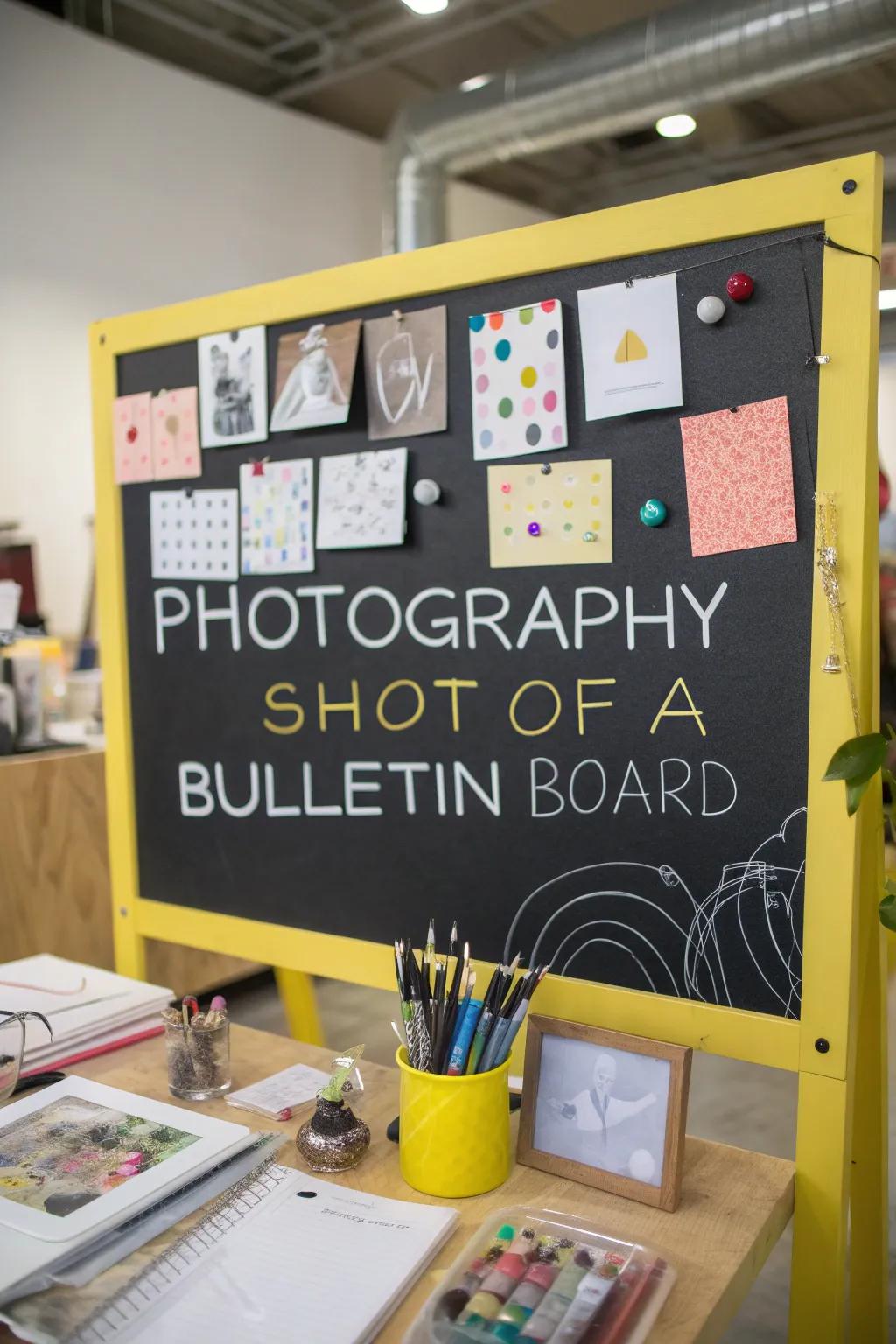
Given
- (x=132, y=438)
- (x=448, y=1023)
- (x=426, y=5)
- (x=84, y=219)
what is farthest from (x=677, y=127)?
(x=448, y=1023)

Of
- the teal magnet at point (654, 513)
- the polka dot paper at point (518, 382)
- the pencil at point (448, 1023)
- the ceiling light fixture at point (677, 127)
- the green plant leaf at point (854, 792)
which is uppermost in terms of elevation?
the ceiling light fixture at point (677, 127)

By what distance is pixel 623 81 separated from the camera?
324cm

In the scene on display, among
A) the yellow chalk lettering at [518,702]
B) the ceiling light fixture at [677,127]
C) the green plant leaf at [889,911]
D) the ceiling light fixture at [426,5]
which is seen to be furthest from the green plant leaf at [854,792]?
the ceiling light fixture at [677,127]

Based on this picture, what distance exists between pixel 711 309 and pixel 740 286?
0.10 feet

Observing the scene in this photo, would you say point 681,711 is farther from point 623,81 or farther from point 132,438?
point 623,81

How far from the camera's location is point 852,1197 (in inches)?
43.4

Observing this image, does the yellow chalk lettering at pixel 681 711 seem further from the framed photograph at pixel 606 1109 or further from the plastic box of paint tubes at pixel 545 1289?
the plastic box of paint tubes at pixel 545 1289

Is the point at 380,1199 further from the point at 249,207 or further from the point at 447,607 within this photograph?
the point at 249,207

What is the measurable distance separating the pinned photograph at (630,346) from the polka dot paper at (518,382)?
1.3 inches

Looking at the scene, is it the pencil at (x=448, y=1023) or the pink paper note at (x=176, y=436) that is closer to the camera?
the pencil at (x=448, y=1023)

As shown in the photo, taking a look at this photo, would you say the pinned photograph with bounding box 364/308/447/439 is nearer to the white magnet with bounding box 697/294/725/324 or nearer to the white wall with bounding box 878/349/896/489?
the white magnet with bounding box 697/294/725/324

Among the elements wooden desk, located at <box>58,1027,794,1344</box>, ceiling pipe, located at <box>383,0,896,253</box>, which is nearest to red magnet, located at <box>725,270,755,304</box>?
wooden desk, located at <box>58,1027,794,1344</box>

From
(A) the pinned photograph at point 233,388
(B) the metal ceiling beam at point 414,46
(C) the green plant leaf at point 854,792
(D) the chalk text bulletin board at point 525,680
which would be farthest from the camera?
(B) the metal ceiling beam at point 414,46

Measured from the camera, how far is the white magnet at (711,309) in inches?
36.9
